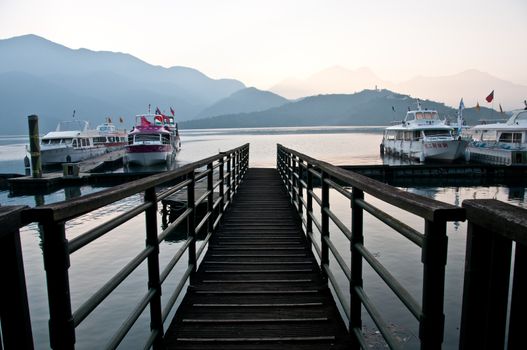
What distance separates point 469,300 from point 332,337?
7.45 feet

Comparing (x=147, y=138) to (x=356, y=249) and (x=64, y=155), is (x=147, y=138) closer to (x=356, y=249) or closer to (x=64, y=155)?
(x=64, y=155)

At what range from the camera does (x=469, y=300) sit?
155 cm

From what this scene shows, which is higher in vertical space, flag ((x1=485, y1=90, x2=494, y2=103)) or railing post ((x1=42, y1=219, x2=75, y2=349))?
flag ((x1=485, y1=90, x2=494, y2=103))

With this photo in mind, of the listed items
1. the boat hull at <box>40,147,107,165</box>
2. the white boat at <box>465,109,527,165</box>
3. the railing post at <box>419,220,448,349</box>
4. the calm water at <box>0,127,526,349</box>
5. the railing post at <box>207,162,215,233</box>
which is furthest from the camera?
the boat hull at <box>40,147,107,165</box>

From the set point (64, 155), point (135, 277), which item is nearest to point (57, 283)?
point (135, 277)

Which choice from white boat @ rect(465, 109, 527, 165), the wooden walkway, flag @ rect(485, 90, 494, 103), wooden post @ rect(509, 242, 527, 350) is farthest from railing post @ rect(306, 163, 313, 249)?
flag @ rect(485, 90, 494, 103)

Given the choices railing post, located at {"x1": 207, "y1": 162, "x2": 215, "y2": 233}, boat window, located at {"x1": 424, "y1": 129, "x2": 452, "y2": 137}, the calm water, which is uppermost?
boat window, located at {"x1": 424, "y1": 129, "x2": 452, "y2": 137}

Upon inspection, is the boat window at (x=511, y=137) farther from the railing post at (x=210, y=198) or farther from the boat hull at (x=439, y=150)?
the railing post at (x=210, y=198)

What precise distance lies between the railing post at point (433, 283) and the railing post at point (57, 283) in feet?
5.85

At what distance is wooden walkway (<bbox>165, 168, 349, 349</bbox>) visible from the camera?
3574 mm

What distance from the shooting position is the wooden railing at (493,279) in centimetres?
135

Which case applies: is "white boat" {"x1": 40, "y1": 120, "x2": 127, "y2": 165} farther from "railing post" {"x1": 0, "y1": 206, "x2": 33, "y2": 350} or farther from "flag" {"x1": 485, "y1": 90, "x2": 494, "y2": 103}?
"railing post" {"x1": 0, "y1": 206, "x2": 33, "y2": 350}

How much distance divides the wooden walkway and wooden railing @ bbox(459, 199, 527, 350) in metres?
2.12

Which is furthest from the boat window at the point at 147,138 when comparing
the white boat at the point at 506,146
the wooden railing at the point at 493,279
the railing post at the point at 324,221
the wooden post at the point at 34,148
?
the wooden railing at the point at 493,279
